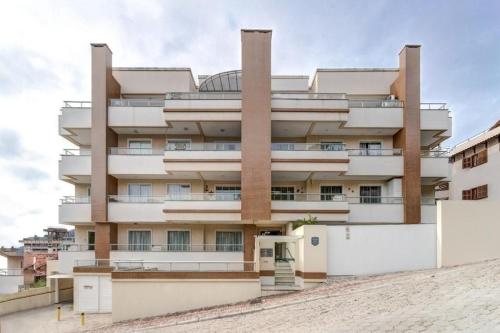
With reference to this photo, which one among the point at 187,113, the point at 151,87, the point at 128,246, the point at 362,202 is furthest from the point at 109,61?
the point at 362,202

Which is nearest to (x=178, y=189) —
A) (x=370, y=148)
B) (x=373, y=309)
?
(x=370, y=148)

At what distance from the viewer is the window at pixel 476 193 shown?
3068 cm

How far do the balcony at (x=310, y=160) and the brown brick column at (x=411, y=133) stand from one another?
4.71m

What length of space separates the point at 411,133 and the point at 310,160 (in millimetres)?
7476

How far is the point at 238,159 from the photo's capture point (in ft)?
80.6

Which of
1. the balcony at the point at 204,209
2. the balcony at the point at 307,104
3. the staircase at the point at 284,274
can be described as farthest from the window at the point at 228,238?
the balcony at the point at 307,104

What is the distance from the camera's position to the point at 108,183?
25.8 m

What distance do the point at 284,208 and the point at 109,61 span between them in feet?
53.3

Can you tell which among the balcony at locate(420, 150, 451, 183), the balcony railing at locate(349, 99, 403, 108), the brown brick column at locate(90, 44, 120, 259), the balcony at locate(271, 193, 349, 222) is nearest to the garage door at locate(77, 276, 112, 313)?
the brown brick column at locate(90, 44, 120, 259)

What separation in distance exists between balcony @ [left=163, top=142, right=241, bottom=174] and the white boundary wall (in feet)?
28.0

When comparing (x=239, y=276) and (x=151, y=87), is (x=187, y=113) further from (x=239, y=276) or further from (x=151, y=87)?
(x=239, y=276)

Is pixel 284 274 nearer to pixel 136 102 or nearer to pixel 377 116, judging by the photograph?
pixel 377 116

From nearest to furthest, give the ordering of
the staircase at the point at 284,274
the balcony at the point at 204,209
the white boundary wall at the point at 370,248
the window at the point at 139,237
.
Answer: the white boundary wall at the point at 370,248 < the staircase at the point at 284,274 < the balcony at the point at 204,209 < the window at the point at 139,237

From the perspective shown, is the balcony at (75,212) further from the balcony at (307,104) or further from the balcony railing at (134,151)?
the balcony at (307,104)
